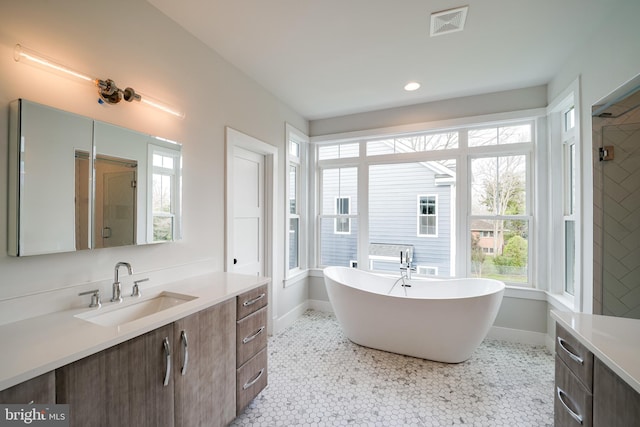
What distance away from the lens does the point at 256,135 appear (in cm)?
283

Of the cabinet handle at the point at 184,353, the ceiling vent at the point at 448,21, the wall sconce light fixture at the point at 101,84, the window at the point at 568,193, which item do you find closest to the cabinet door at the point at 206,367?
the cabinet handle at the point at 184,353

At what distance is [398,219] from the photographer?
3.64 metres

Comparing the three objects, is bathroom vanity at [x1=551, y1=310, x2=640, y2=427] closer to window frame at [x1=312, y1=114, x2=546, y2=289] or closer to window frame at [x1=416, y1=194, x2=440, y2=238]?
window frame at [x1=312, y1=114, x2=546, y2=289]

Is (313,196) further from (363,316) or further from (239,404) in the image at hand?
(239,404)

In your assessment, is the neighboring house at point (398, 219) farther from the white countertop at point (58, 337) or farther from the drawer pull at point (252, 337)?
the white countertop at point (58, 337)

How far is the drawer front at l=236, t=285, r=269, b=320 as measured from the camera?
1.78 m

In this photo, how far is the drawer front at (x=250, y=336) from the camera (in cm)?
177

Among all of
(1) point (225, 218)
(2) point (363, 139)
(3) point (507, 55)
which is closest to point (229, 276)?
(1) point (225, 218)

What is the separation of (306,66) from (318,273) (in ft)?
8.63

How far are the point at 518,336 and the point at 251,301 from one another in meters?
2.95

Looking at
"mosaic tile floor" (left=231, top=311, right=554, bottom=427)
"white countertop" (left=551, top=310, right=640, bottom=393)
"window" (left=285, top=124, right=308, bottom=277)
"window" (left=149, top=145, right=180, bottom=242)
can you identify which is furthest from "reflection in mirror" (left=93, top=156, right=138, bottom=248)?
"white countertop" (left=551, top=310, right=640, bottom=393)

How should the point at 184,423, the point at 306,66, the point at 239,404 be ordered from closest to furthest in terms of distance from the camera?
the point at 184,423 → the point at 239,404 → the point at 306,66

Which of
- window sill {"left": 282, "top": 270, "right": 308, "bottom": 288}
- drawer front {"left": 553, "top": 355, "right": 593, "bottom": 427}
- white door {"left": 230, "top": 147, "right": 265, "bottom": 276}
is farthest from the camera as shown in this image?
window sill {"left": 282, "top": 270, "right": 308, "bottom": 288}

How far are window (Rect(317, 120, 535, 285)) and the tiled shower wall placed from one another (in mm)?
1106
